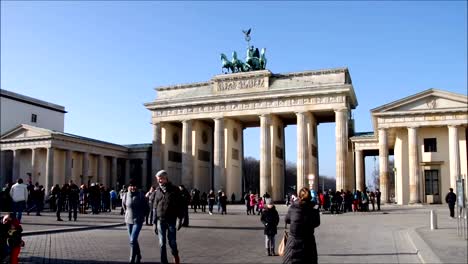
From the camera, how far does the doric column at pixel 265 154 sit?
184 feet

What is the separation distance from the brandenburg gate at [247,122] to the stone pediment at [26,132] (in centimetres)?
1381

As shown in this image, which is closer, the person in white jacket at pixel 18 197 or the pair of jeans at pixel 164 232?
the pair of jeans at pixel 164 232

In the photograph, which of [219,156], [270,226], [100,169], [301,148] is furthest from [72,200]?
[100,169]

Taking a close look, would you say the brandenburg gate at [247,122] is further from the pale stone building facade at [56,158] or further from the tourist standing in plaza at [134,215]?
the tourist standing in plaza at [134,215]

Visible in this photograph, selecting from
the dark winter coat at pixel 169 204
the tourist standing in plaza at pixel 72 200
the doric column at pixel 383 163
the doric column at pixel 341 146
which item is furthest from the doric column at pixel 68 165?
the dark winter coat at pixel 169 204

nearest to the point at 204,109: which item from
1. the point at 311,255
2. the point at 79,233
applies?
the point at 79,233

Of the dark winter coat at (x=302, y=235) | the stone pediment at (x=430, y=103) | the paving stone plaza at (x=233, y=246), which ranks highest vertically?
the stone pediment at (x=430, y=103)

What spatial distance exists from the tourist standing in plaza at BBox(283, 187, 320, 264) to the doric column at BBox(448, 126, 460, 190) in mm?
38277

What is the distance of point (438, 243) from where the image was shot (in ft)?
47.5

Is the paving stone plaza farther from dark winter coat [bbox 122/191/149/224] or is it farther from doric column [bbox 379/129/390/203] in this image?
doric column [bbox 379/129/390/203]

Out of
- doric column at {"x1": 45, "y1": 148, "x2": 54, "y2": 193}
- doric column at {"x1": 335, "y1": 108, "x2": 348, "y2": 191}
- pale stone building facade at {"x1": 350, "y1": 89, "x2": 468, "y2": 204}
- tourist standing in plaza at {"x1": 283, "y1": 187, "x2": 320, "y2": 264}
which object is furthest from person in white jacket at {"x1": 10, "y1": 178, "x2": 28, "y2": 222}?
doric column at {"x1": 335, "y1": 108, "x2": 348, "y2": 191}

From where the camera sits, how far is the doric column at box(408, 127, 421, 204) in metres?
43.3

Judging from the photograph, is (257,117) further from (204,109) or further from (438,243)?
(438,243)

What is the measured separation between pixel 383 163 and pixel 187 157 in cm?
2427
